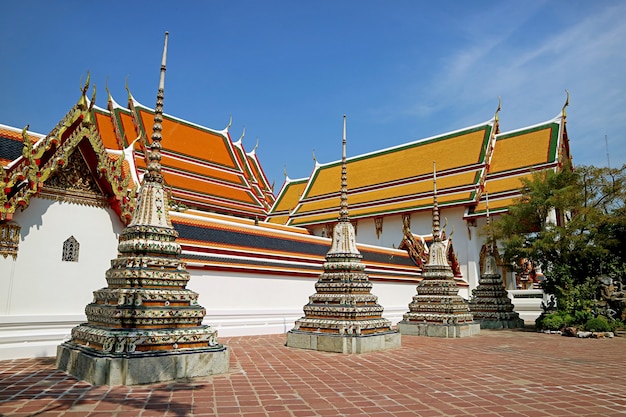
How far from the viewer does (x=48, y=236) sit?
7.56 meters

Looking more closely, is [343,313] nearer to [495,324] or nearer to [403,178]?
[495,324]

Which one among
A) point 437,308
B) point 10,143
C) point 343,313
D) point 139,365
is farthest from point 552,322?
point 10,143

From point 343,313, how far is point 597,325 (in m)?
8.35

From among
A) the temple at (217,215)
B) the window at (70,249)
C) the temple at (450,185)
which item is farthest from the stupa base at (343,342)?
the temple at (450,185)

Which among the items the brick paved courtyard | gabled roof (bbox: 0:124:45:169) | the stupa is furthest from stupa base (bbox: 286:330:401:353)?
the stupa

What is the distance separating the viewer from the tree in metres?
14.2

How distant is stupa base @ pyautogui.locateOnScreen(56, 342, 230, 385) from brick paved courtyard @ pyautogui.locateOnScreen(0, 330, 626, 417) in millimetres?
129

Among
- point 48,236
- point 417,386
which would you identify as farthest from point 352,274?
point 48,236

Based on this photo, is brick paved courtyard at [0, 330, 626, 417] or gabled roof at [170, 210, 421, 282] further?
gabled roof at [170, 210, 421, 282]

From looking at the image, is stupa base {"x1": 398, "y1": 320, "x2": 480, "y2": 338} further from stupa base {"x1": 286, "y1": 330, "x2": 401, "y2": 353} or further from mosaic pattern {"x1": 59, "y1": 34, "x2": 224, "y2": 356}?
mosaic pattern {"x1": 59, "y1": 34, "x2": 224, "y2": 356}

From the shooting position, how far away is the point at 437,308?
11984 mm

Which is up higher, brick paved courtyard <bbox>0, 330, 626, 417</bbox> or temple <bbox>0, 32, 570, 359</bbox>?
temple <bbox>0, 32, 570, 359</bbox>

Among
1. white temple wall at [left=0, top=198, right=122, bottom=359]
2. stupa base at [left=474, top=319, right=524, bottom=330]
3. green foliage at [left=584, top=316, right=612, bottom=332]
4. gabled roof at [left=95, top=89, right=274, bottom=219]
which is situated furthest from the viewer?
gabled roof at [left=95, top=89, right=274, bottom=219]

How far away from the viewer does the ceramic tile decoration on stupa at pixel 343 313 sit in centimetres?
827
